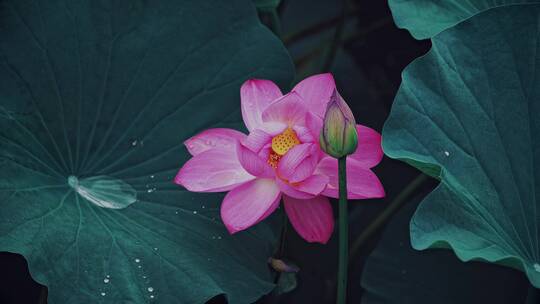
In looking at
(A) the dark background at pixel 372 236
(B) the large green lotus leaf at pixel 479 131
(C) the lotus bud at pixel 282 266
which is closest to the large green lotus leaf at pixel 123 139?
(C) the lotus bud at pixel 282 266

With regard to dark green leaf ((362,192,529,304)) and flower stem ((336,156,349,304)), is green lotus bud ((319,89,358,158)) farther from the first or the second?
dark green leaf ((362,192,529,304))

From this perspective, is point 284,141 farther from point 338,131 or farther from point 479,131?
point 479,131

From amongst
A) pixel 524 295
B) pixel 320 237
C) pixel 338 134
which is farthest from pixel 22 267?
pixel 524 295

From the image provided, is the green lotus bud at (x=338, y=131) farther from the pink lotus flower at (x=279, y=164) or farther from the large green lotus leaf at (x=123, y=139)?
the large green lotus leaf at (x=123, y=139)

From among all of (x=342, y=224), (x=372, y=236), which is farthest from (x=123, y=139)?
(x=372, y=236)

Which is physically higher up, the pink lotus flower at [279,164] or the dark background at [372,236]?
the pink lotus flower at [279,164]

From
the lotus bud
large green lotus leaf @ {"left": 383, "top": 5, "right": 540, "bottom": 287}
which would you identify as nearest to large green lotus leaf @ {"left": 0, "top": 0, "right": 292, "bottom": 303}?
the lotus bud

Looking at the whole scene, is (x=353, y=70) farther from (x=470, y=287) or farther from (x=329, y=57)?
(x=470, y=287)
